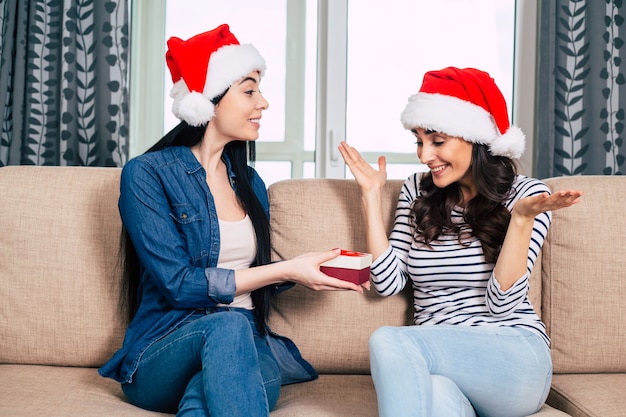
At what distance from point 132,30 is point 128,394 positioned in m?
2.24

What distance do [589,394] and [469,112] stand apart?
786mm

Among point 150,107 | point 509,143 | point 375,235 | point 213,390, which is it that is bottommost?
point 213,390

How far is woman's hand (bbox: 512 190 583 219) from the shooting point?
56.2 inches

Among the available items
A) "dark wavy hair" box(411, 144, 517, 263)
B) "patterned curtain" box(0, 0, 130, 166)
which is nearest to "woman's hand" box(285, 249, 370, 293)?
"dark wavy hair" box(411, 144, 517, 263)

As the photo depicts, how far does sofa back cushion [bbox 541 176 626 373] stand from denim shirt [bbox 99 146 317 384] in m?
0.73

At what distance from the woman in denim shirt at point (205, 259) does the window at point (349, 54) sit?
1471 millimetres

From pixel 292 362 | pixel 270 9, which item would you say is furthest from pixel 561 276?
pixel 270 9

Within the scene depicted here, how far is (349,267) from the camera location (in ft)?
5.33

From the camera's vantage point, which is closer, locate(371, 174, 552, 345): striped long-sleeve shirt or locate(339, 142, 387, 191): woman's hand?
locate(371, 174, 552, 345): striped long-sleeve shirt

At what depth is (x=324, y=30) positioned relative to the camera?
3.33 m

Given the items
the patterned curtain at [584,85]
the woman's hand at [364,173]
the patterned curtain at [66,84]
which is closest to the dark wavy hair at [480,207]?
the woman's hand at [364,173]

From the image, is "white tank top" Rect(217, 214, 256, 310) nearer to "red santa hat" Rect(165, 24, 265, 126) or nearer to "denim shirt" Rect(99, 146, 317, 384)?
"denim shirt" Rect(99, 146, 317, 384)

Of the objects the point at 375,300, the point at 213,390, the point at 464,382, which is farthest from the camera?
the point at 375,300

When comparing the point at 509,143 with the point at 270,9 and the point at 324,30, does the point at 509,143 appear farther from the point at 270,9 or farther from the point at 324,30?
the point at 270,9
